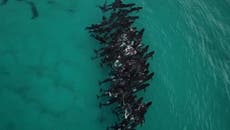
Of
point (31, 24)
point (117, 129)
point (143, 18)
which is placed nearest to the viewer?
point (117, 129)

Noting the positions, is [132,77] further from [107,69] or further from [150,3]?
[150,3]

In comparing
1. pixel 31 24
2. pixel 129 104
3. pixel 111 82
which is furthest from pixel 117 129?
pixel 31 24

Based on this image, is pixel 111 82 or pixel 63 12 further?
pixel 63 12

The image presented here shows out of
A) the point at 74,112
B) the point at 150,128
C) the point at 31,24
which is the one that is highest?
the point at 31,24

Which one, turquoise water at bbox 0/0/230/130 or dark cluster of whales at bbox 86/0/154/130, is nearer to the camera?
turquoise water at bbox 0/0/230/130
